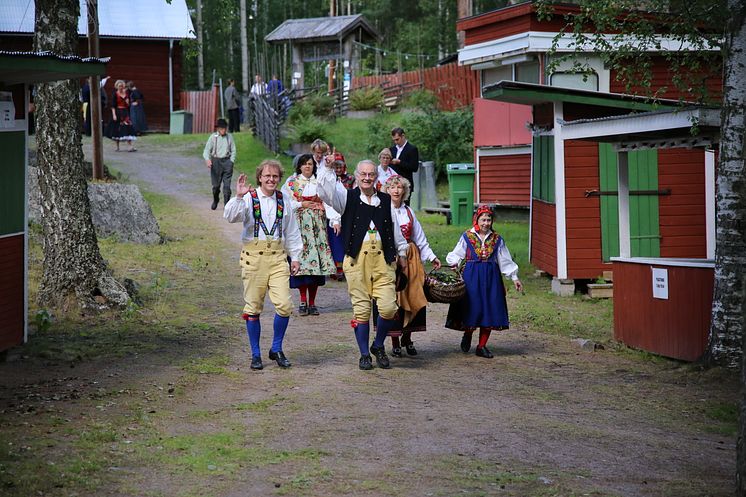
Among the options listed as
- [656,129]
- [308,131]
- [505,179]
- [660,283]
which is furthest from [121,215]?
[308,131]

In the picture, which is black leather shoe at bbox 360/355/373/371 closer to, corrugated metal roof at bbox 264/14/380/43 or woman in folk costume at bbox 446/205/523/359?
woman in folk costume at bbox 446/205/523/359

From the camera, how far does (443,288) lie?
10008 millimetres

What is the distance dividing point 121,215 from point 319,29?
24363 millimetres

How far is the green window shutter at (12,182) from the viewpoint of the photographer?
387 inches

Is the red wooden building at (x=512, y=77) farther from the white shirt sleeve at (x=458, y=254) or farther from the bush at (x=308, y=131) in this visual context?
the white shirt sleeve at (x=458, y=254)

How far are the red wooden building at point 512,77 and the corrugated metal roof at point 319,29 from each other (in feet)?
54.0

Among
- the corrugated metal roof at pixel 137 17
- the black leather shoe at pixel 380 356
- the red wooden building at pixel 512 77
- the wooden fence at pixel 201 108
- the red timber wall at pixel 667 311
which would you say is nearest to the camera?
the black leather shoe at pixel 380 356

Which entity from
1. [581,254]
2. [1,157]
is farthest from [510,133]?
[1,157]

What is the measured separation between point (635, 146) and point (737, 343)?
11.5ft

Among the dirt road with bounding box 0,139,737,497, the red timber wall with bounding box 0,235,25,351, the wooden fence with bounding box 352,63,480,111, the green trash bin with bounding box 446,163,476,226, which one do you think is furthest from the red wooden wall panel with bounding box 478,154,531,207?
the red timber wall with bounding box 0,235,25,351

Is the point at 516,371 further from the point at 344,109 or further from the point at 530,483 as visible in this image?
the point at 344,109

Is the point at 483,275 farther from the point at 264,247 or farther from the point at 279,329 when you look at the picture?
the point at 264,247

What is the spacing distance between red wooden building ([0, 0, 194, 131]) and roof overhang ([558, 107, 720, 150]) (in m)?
24.8

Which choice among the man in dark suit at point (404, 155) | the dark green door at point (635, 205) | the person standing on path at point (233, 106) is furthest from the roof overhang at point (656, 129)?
the person standing on path at point (233, 106)
